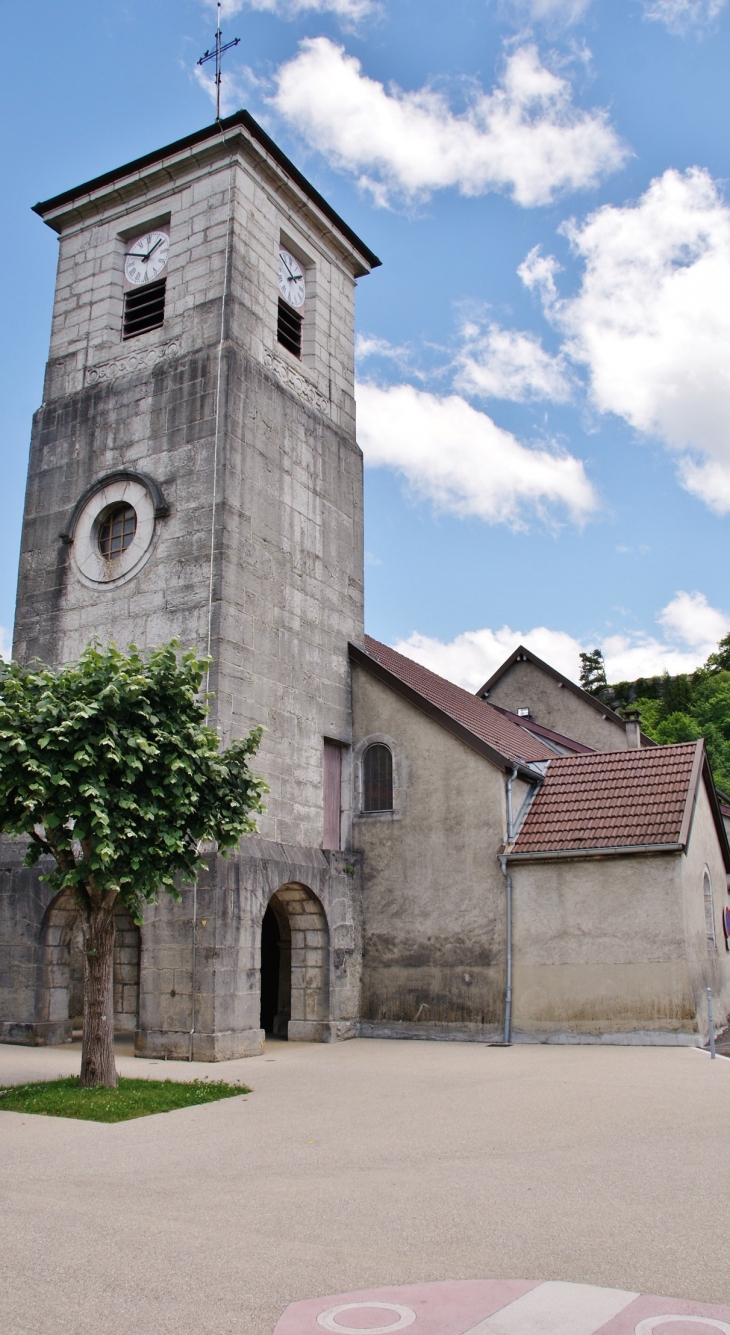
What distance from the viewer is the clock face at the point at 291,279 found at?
66.4ft

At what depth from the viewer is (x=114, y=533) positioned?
709 inches

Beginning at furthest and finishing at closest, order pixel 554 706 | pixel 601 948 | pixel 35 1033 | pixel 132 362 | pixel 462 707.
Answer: pixel 554 706, pixel 462 707, pixel 132 362, pixel 601 948, pixel 35 1033

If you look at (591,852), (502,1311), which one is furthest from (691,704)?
(502,1311)

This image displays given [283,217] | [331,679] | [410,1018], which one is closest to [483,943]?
[410,1018]

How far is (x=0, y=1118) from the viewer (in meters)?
9.60

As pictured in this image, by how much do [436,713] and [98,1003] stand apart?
8908mm

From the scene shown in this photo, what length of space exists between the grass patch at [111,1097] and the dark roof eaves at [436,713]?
7791 millimetres

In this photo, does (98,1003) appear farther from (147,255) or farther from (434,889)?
(147,255)

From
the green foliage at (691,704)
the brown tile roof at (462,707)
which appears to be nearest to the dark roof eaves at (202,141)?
the brown tile roof at (462,707)

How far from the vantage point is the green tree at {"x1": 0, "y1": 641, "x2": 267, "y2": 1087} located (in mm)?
10492

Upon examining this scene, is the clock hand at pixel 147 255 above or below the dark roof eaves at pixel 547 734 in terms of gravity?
above

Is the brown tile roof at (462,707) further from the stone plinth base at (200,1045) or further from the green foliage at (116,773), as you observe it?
the green foliage at (116,773)

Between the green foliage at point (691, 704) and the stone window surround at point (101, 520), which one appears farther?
the green foliage at point (691, 704)

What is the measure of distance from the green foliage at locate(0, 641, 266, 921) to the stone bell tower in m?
3.43
